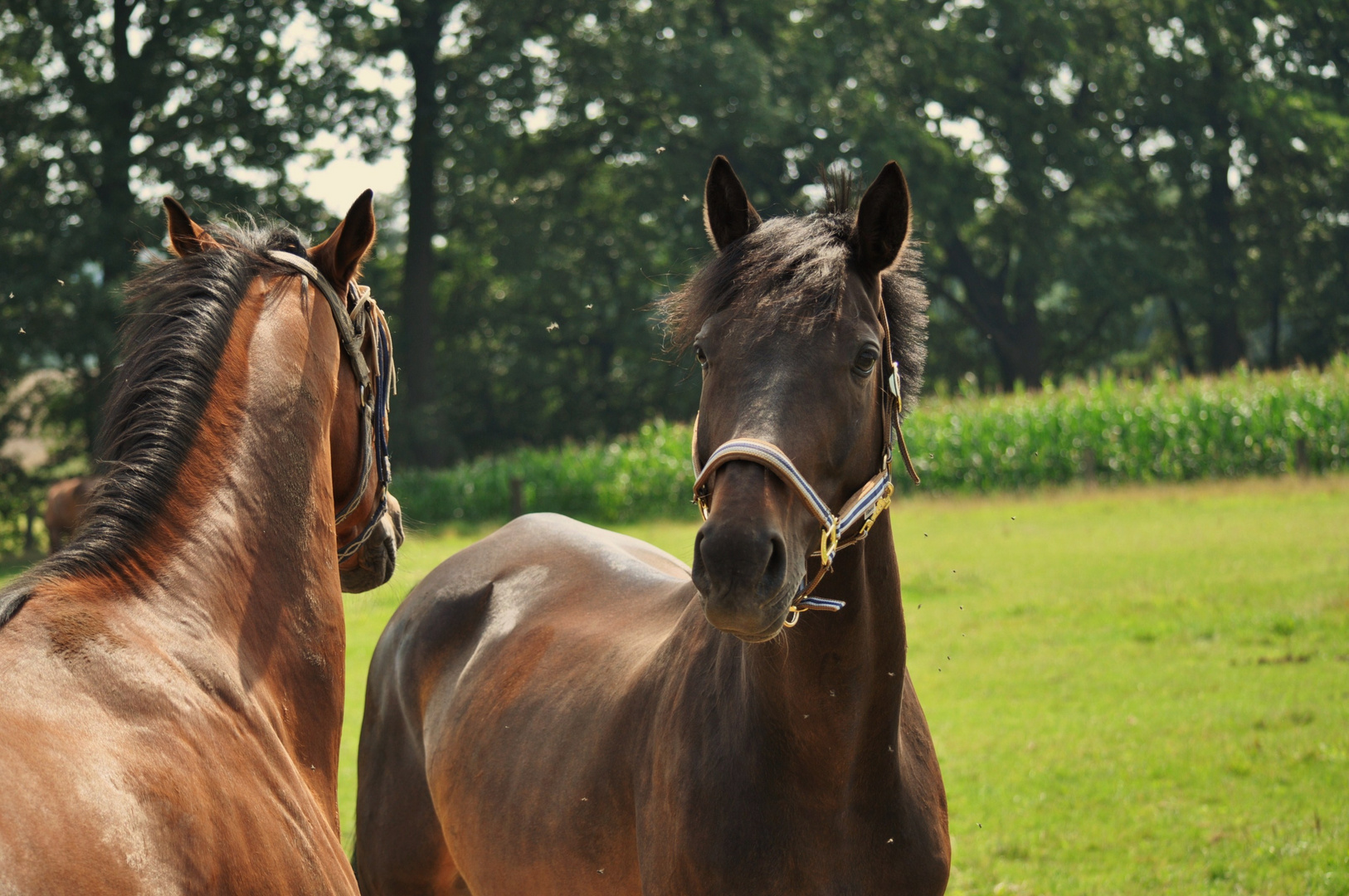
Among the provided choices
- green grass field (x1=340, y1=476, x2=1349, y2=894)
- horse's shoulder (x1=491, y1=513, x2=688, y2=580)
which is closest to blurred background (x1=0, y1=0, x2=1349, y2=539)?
green grass field (x1=340, y1=476, x2=1349, y2=894)

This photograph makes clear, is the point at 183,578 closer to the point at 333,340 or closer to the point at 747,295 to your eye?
the point at 333,340

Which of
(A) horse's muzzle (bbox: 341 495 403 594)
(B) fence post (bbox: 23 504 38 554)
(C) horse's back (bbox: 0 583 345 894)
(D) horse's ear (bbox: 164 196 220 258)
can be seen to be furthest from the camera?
(B) fence post (bbox: 23 504 38 554)

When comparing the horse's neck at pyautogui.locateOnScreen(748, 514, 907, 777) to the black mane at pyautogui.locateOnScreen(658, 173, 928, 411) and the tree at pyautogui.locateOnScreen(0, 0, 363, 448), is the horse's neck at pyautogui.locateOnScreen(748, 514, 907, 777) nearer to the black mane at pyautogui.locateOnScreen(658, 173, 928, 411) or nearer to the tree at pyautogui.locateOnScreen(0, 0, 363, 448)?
the black mane at pyautogui.locateOnScreen(658, 173, 928, 411)

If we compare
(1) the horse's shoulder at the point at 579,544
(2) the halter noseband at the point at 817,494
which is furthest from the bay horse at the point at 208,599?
(1) the horse's shoulder at the point at 579,544

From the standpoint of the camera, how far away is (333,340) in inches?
94.2

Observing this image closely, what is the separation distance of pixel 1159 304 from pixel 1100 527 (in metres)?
32.8

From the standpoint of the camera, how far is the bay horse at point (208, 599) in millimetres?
1491

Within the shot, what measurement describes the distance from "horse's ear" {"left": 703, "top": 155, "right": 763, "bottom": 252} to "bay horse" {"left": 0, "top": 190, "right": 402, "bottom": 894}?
80 cm

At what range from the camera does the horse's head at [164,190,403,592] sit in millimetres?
2355

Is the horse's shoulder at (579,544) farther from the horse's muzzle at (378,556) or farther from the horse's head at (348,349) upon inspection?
the horse's head at (348,349)

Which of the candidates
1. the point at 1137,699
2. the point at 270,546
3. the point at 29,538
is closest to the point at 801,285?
the point at 270,546

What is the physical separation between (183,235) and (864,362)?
5.22 feet

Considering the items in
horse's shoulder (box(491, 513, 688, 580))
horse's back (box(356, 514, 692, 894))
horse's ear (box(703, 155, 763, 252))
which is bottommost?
horse's back (box(356, 514, 692, 894))

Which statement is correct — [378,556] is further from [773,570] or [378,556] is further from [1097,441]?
[1097,441]
